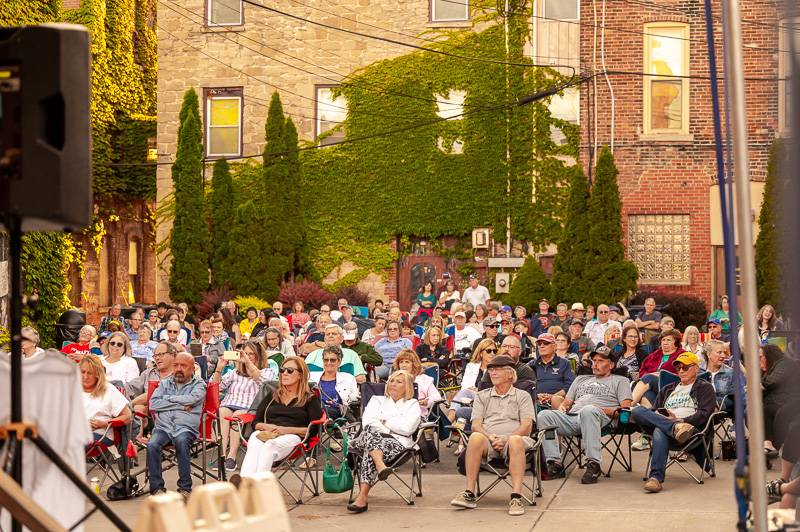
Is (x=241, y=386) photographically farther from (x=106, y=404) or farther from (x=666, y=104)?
(x=666, y=104)

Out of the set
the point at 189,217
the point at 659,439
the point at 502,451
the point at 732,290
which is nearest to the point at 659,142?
the point at 189,217

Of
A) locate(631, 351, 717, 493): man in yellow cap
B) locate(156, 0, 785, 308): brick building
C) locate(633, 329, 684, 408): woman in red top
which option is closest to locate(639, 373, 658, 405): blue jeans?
locate(633, 329, 684, 408): woman in red top

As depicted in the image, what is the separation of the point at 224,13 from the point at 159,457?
22022mm

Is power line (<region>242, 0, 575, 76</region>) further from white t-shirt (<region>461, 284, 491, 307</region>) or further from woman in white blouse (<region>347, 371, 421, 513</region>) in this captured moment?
woman in white blouse (<region>347, 371, 421, 513</region>)

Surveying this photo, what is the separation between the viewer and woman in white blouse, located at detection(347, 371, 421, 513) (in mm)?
10711

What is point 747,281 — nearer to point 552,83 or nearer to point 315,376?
point 315,376

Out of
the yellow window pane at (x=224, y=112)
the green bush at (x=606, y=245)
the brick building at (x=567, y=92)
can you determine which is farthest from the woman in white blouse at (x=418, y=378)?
the yellow window pane at (x=224, y=112)

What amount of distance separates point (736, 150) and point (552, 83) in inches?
920

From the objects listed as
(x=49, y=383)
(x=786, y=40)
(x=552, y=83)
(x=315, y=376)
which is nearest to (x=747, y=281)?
(x=786, y=40)

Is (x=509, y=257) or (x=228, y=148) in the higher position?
(x=228, y=148)

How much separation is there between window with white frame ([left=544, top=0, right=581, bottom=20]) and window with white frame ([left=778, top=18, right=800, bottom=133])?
24667 mm

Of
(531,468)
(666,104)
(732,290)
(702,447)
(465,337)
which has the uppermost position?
(666,104)

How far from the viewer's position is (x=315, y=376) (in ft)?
48.5

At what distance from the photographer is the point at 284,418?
36.9 feet
